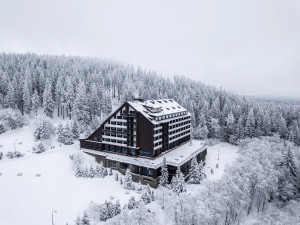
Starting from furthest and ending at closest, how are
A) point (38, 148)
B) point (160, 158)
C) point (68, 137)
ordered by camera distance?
point (68, 137) → point (38, 148) → point (160, 158)

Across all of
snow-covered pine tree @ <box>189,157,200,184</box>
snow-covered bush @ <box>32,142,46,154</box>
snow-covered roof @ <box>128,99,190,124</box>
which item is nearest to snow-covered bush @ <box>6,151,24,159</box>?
snow-covered bush @ <box>32,142,46,154</box>

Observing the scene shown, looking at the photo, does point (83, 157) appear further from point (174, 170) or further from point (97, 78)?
point (97, 78)

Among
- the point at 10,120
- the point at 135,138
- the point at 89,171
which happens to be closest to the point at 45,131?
the point at 10,120

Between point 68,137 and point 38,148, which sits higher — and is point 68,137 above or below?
above

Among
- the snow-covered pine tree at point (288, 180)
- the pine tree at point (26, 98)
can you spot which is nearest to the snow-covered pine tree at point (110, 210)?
the snow-covered pine tree at point (288, 180)

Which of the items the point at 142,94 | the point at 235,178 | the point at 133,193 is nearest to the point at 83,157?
the point at 133,193

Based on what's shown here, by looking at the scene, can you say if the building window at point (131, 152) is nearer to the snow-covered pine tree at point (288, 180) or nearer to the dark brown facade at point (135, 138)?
the dark brown facade at point (135, 138)

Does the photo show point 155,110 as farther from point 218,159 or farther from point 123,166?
point 218,159
